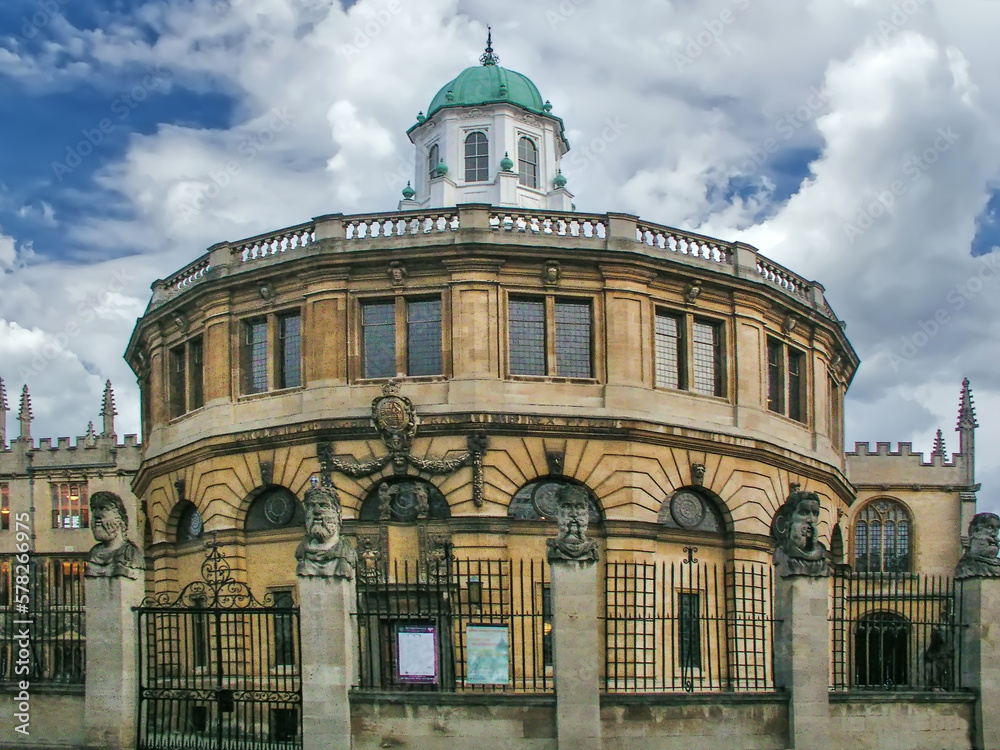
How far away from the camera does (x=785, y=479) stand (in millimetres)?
40750

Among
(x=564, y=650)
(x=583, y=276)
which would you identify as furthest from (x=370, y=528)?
(x=564, y=650)

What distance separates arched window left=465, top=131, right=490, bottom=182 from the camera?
5769 centimetres

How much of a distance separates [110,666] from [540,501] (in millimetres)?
15307

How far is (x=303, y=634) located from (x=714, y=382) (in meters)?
20.3

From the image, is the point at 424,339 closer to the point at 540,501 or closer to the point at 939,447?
the point at 540,501

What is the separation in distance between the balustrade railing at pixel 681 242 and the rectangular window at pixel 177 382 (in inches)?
584

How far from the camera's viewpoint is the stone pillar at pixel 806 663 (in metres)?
22.8

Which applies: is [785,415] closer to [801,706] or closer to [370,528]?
[370,528]

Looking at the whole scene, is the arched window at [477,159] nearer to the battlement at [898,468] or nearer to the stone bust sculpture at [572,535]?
the battlement at [898,468]

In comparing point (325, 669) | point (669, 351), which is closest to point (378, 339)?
point (669, 351)

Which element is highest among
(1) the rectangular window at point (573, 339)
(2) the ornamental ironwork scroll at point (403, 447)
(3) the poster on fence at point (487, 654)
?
(1) the rectangular window at point (573, 339)

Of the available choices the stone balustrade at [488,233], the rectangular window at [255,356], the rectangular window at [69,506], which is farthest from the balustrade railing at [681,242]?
the rectangular window at [69,506]

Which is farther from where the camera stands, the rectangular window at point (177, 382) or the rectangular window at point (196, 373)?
the rectangular window at point (177, 382)

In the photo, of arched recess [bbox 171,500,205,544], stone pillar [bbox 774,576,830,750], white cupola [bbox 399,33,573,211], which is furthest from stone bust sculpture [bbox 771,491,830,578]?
white cupola [bbox 399,33,573,211]
